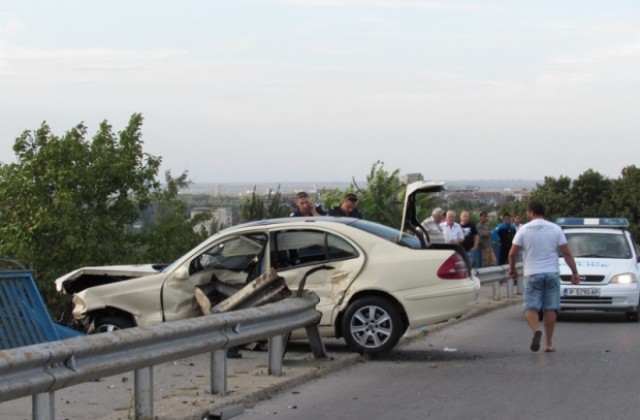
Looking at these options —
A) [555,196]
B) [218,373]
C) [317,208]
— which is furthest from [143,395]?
[555,196]

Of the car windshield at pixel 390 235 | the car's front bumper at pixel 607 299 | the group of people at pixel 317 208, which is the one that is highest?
the group of people at pixel 317 208

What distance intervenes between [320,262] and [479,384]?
9.43ft

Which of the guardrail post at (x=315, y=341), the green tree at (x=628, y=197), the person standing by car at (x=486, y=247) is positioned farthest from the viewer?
the green tree at (x=628, y=197)

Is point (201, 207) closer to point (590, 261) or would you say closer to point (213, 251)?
point (590, 261)

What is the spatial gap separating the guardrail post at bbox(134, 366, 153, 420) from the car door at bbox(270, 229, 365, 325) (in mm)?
4105

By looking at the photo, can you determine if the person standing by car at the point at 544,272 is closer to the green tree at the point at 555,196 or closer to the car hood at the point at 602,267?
the car hood at the point at 602,267

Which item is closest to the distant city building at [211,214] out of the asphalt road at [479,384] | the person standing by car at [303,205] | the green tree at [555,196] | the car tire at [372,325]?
the person standing by car at [303,205]

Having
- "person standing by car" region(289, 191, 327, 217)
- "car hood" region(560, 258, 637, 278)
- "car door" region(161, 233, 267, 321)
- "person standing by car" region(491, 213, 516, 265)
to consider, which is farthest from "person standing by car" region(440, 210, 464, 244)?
"car door" region(161, 233, 267, 321)

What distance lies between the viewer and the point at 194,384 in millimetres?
10438

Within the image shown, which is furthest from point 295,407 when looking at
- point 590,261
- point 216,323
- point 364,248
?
point 590,261

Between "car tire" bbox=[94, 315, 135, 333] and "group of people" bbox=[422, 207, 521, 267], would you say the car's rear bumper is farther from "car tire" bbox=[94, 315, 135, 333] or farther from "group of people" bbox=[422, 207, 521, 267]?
"group of people" bbox=[422, 207, 521, 267]

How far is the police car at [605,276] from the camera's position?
18.0 m

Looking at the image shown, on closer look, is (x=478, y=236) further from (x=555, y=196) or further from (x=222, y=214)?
(x=555, y=196)

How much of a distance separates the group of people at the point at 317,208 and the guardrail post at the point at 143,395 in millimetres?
7567
